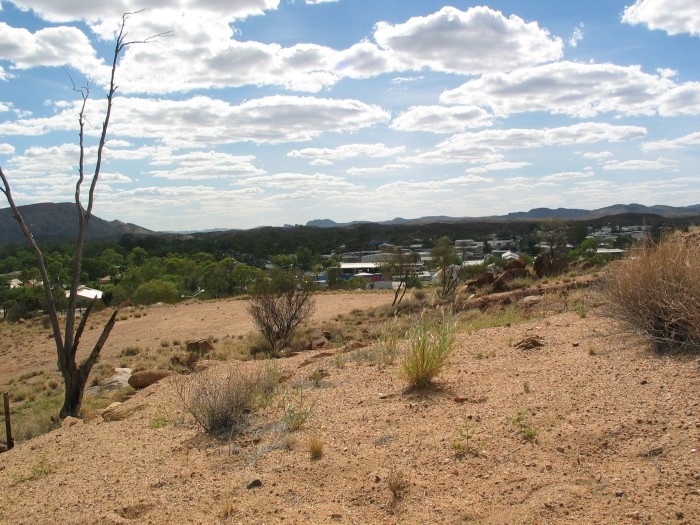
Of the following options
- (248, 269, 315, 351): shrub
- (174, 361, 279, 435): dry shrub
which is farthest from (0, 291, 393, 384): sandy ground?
(174, 361, 279, 435): dry shrub

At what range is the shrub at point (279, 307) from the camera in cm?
1952

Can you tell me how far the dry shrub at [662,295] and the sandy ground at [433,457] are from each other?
304mm

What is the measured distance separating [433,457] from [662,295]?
3.88m

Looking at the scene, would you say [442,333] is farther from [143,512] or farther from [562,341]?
[143,512]

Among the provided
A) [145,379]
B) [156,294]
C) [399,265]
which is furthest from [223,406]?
[156,294]

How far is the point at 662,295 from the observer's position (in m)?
7.14

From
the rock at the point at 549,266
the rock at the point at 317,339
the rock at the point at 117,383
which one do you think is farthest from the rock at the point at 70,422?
the rock at the point at 549,266

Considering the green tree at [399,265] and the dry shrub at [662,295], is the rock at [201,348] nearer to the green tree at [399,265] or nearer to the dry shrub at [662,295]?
the dry shrub at [662,295]

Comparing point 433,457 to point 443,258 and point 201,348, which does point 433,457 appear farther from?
point 443,258

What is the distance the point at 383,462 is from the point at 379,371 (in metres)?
3.85

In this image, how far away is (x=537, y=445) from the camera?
4965 mm

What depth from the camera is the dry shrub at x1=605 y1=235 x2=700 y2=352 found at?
669cm

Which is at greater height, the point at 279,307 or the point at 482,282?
the point at 482,282

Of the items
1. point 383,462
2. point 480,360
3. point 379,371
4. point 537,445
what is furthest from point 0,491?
point 480,360
